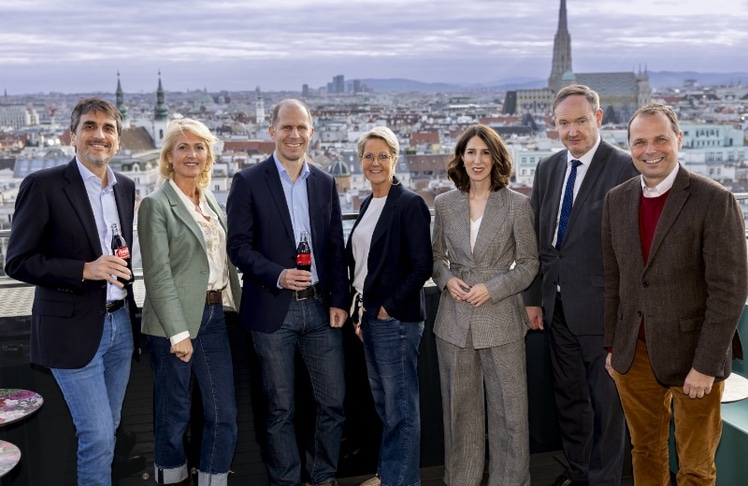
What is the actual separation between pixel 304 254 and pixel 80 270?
2.15 feet

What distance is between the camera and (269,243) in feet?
7.88

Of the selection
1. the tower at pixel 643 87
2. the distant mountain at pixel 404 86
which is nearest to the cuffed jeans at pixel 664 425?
the tower at pixel 643 87

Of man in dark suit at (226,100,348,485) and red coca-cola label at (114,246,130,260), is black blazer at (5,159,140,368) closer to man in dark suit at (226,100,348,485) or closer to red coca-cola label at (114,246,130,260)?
red coca-cola label at (114,246,130,260)

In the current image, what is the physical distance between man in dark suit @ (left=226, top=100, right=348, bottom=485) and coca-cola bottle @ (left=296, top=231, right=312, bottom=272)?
3 centimetres

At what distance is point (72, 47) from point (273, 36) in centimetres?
2929

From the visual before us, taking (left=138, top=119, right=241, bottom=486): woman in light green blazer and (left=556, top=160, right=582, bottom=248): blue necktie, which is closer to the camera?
(left=138, top=119, right=241, bottom=486): woman in light green blazer

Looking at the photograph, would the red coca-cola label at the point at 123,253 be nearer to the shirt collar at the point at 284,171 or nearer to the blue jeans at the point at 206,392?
the blue jeans at the point at 206,392

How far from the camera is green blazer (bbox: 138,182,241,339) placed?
7.48 ft

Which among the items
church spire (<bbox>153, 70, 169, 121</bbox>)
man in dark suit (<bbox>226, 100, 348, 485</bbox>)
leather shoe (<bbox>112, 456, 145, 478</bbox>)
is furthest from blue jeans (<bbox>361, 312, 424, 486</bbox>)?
church spire (<bbox>153, 70, 169, 121</bbox>)

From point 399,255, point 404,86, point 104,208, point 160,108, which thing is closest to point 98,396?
point 104,208

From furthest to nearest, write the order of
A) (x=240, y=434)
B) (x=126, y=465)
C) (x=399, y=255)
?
(x=240, y=434) → (x=126, y=465) → (x=399, y=255)

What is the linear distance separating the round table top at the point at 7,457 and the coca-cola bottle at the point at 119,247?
1.85 ft

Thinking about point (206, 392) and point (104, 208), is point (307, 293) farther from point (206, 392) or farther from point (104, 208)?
point (104, 208)

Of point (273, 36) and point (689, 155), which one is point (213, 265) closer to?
point (689, 155)
